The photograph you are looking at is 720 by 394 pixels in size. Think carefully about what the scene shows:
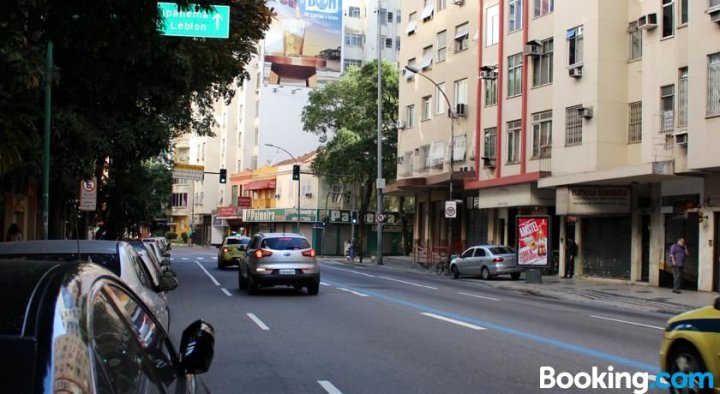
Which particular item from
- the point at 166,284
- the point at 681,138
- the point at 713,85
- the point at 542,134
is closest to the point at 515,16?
the point at 542,134

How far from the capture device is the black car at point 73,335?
7.29 feet

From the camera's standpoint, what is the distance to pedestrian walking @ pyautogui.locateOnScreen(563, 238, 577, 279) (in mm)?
32384

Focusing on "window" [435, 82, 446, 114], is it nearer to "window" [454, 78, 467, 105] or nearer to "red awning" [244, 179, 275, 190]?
"window" [454, 78, 467, 105]

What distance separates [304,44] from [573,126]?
2290 inches

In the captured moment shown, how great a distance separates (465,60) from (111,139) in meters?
27.7

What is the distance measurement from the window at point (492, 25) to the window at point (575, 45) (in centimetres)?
703

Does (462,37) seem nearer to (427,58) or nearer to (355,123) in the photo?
(427,58)

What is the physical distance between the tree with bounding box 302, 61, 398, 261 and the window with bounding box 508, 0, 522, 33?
17.8 meters

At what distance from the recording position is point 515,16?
3731cm

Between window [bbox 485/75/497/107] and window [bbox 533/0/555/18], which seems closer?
window [bbox 533/0/555/18]

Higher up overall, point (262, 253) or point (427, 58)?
point (427, 58)

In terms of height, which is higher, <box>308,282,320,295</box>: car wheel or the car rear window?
the car rear window

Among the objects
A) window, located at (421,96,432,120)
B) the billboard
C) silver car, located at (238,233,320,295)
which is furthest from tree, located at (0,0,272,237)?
the billboard

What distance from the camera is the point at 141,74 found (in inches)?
678
